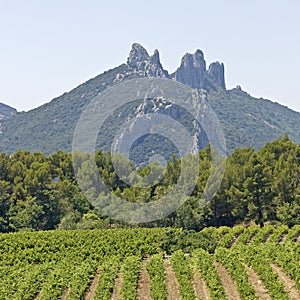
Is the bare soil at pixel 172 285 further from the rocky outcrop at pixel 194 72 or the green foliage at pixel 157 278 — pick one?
the rocky outcrop at pixel 194 72

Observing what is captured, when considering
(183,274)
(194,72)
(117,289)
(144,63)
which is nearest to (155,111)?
(144,63)

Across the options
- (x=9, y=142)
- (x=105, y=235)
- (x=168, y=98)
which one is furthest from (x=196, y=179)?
(x=9, y=142)

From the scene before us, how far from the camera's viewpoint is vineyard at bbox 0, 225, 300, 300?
57.8 ft

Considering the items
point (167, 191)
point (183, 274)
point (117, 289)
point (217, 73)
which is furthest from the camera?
point (217, 73)

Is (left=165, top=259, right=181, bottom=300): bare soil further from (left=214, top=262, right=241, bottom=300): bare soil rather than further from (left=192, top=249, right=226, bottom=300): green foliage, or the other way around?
(left=214, top=262, right=241, bottom=300): bare soil

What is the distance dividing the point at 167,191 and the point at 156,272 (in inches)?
854

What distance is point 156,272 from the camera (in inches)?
798

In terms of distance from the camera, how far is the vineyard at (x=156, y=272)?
17609mm

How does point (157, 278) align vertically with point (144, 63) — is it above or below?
below

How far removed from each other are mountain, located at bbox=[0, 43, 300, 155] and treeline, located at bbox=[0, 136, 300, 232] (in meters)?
72.9

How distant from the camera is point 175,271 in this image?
20484mm

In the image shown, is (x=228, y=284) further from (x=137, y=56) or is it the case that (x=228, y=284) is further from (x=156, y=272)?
(x=137, y=56)

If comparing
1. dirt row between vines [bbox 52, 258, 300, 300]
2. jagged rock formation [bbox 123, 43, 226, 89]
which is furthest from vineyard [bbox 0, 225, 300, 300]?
jagged rock formation [bbox 123, 43, 226, 89]

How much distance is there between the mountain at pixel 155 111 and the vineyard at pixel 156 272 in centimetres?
9035
